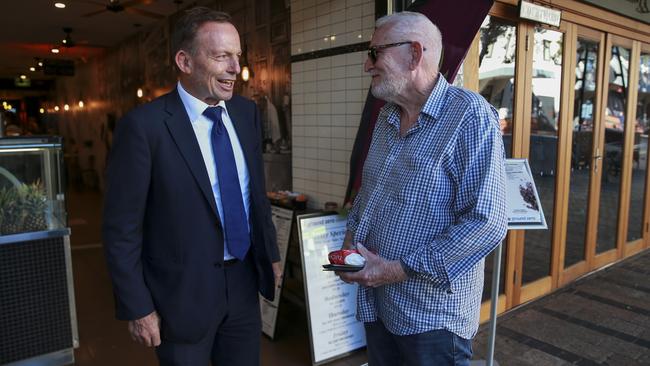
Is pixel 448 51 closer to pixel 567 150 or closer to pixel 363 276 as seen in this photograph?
pixel 363 276

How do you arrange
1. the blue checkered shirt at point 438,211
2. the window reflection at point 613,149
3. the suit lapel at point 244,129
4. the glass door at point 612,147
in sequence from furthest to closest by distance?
the window reflection at point 613,149, the glass door at point 612,147, the suit lapel at point 244,129, the blue checkered shirt at point 438,211

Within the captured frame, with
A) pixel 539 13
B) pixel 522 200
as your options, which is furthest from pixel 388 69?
pixel 539 13

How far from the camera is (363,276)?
5.10 ft

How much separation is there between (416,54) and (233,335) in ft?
4.30

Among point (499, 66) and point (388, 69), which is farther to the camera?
point (499, 66)

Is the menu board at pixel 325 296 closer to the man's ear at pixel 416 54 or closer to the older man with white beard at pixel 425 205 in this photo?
the older man with white beard at pixel 425 205

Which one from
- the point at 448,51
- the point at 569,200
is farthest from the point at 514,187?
the point at 569,200

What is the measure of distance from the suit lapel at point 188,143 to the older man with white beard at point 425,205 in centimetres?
58

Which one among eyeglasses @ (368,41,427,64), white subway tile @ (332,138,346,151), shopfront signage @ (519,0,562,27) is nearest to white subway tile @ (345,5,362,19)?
white subway tile @ (332,138,346,151)

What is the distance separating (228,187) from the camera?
177 cm

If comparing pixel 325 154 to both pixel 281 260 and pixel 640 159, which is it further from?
pixel 640 159

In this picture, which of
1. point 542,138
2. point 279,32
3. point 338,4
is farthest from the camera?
point 279,32

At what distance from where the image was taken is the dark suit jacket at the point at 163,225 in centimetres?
157

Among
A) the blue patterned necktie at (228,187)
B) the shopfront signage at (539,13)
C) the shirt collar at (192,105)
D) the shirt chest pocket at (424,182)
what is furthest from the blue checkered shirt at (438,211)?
the shopfront signage at (539,13)
